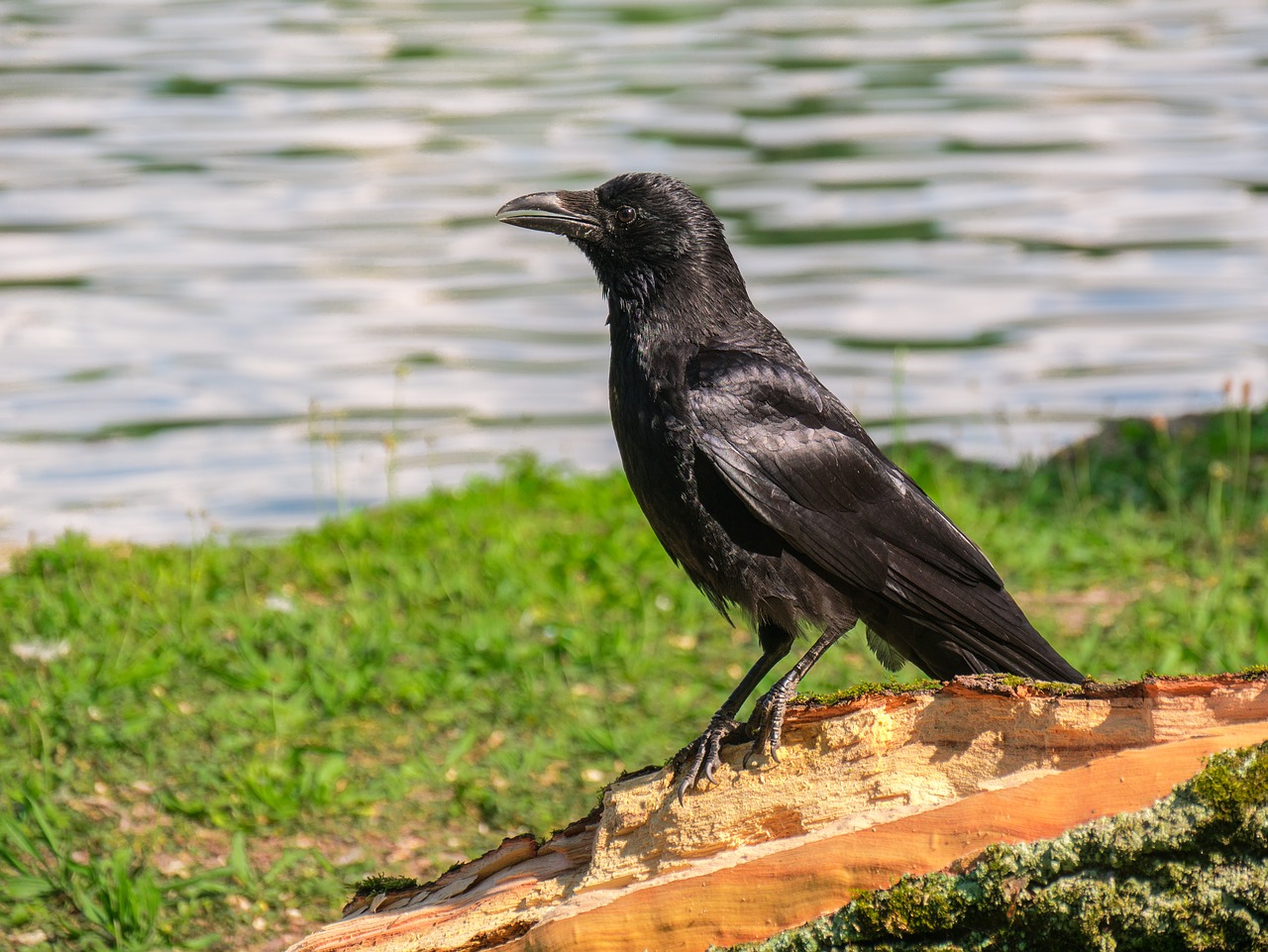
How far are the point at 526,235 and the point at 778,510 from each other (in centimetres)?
965

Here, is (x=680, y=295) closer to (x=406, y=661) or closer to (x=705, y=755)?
(x=705, y=755)

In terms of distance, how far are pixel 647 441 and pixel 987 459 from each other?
15.2ft

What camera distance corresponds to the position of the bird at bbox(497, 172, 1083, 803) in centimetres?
355

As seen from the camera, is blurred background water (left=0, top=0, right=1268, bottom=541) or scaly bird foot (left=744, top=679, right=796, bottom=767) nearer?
scaly bird foot (left=744, top=679, right=796, bottom=767)

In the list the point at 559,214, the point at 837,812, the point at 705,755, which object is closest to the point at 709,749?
the point at 705,755

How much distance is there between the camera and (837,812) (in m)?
2.91

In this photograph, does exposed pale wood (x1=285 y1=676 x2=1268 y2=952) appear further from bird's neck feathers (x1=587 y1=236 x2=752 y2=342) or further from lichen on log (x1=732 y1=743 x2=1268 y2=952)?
bird's neck feathers (x1=587 y1=236 x2=752 y2=342)

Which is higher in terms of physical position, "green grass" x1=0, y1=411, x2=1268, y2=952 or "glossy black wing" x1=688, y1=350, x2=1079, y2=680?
"glossy black wing" x1=688, y1=350, x2=1079, y2=680

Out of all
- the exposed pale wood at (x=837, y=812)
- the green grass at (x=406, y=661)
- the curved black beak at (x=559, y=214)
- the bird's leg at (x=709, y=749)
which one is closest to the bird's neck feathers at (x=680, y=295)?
the curved black beak at (x=559, y=214)

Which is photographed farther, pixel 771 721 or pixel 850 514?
pixel 850 514

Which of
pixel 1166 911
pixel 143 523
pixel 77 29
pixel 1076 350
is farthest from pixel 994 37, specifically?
pixel 1166 911

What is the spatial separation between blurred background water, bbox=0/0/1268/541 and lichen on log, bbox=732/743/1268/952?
13.0ft

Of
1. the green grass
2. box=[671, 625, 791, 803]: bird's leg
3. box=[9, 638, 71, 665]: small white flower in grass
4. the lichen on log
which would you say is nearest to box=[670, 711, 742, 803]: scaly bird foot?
box=[671, 625, 791, 803]: bird's leg

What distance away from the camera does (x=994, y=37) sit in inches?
722
